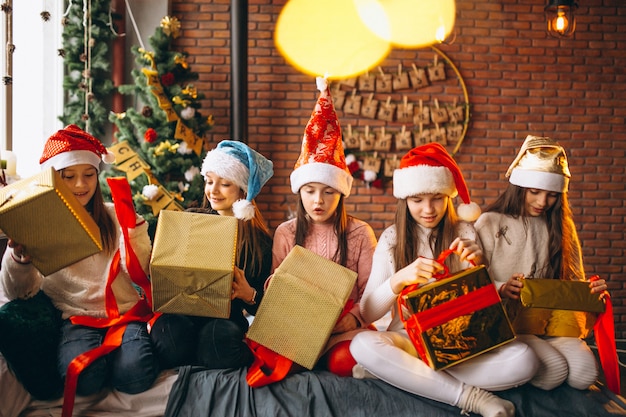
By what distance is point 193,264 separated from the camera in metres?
1.84

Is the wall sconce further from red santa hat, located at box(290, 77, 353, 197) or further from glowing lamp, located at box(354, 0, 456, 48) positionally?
red santa hat, located at box(290, 77, 353, 197)

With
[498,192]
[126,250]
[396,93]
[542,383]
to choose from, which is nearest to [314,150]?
[126,250]

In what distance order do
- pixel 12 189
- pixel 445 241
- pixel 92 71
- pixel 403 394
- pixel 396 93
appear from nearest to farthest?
pixel 12 189 → pixel 403 394 → pixel 445 241 → pixel 92 71 → pixel 396 93

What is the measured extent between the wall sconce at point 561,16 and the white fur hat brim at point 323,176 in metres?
2.66

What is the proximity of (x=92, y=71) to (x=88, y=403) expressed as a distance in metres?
3.07

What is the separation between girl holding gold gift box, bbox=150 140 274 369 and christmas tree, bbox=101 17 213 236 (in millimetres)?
1602

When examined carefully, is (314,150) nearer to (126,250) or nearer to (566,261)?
(126,250)

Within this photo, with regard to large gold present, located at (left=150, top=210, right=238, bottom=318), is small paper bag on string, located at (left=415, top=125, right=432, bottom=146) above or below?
above

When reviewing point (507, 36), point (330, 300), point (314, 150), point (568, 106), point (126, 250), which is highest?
point (507, 36)

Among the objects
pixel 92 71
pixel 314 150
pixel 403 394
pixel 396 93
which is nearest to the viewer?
pixel 403 394

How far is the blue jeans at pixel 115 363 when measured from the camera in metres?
1.89

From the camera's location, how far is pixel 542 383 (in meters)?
1.99

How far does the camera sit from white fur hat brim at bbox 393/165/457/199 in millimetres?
2273

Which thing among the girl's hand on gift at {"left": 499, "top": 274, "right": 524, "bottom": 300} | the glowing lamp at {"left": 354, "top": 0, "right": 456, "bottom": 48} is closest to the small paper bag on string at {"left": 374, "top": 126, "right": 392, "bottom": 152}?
the glowing lamp at {"left": 354, "top": 0, "right": 456, "bottom": 48}
